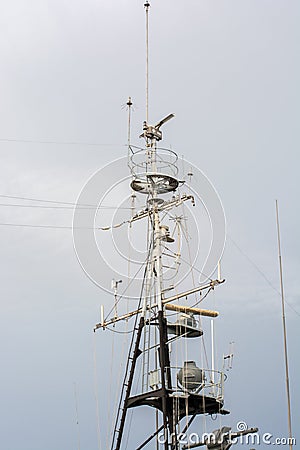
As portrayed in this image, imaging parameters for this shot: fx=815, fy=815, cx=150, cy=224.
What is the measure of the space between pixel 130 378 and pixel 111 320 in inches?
137

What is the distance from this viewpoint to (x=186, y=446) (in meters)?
29.2

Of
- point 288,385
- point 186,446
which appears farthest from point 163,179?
point 288,385

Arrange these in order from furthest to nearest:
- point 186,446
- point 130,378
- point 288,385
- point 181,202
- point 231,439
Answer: point 181,202 < point 130,378 < point 186,446 < point 231,439 < point 288,385

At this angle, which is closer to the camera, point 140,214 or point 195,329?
point 195,329

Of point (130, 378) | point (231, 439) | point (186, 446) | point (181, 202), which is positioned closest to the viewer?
point (231, 439)

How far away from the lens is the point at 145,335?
31.9 metres

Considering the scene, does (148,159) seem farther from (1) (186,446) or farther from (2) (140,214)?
(1) (186,446)

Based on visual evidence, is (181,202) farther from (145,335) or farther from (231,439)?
(231,439)

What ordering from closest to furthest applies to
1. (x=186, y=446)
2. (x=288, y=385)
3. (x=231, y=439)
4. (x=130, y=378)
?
(x=288, y=385) → (x=231, y=439) → (x=186, y=446) → (x=130, y=378)

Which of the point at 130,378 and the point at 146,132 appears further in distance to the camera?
the point at 146,132

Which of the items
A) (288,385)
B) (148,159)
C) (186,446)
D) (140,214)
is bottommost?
(186,446)

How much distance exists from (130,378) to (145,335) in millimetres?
1787

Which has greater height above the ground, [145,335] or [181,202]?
[181,202]

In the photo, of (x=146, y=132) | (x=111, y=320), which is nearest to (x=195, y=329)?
(x=111, y=320)
